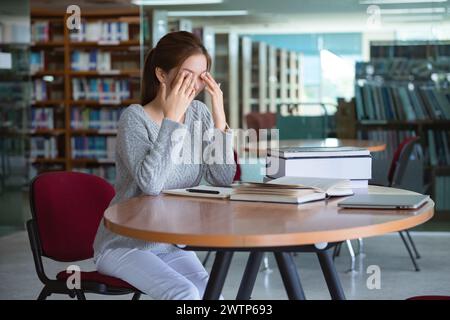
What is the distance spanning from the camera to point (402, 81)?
21.2 feet

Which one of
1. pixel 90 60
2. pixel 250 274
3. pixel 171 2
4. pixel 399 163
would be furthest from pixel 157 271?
pixel 90 60

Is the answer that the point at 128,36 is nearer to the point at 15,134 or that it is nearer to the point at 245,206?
the point at 15,134

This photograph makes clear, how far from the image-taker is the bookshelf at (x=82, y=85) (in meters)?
8.29

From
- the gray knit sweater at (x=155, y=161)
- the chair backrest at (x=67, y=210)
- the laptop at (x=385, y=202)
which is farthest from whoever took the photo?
the chair backrest at (x=67, y=210)

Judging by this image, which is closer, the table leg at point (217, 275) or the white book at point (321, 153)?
the table leg at point (217, 275)

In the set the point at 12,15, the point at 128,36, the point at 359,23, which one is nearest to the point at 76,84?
the point at 128,36

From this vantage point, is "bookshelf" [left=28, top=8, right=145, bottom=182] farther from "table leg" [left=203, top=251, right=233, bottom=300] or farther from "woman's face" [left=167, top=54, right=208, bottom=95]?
"table leg" [left=203, top=251, right=233, bottom=300]

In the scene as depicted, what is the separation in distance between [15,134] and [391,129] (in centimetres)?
309

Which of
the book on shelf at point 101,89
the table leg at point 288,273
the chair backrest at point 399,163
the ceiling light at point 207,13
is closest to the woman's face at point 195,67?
the table leg at point 288,273

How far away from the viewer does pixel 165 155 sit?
2.49m

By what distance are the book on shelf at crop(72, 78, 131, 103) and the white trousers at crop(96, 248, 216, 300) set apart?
5871mm

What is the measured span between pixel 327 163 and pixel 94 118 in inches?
239

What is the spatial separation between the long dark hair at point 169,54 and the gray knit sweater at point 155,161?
Answer: 5.7 inches

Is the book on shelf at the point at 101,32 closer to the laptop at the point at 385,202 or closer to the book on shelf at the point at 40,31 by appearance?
the book on shelf at the point at 40,31
